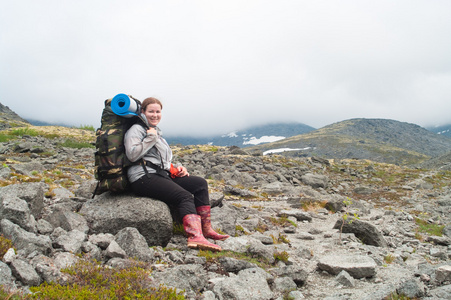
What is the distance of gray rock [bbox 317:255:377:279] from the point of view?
224 inches

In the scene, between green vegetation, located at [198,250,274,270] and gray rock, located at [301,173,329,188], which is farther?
gray rock, located at [301,173,329,188]

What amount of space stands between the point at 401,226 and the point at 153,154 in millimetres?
12220

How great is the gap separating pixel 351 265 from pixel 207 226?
3399mm

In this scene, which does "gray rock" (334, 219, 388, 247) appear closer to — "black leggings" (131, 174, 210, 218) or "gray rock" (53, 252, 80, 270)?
"black leggings" (131, 174, 210, 218)

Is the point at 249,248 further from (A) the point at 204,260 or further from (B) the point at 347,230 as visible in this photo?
(B) the point at 347,230

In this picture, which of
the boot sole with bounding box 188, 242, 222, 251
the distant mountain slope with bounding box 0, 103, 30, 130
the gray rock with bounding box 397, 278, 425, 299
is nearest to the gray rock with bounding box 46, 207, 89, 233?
the boot sole with bounding box 188, 242, 222, 251

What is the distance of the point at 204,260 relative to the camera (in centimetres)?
548

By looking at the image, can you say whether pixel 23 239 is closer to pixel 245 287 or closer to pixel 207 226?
pixel 245 287

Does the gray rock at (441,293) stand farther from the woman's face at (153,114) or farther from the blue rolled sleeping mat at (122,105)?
the blue rolled sleeping mat at (122,105)

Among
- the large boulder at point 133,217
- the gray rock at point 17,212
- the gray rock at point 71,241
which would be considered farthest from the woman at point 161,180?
the gray rock at point 17,212

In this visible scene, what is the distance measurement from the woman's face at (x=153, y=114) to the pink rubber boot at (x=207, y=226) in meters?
2.51

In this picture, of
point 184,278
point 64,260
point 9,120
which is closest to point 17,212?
point 64,260

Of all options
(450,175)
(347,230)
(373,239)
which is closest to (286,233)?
(347,230)

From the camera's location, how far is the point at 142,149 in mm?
6250
